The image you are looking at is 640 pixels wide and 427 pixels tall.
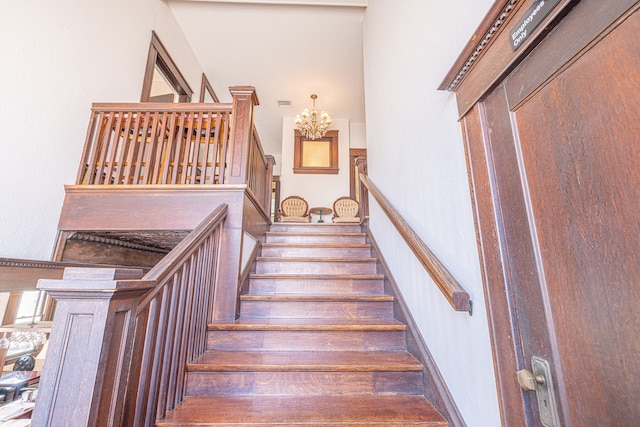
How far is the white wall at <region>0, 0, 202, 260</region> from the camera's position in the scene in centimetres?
181

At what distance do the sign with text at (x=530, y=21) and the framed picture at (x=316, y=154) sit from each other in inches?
216

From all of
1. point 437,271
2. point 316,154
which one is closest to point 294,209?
point 316,154

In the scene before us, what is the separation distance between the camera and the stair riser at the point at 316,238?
10.6 ft

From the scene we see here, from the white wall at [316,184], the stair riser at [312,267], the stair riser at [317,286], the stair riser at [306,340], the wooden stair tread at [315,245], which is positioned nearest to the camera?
the stair riser at [306,340]

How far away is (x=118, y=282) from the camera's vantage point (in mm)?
840

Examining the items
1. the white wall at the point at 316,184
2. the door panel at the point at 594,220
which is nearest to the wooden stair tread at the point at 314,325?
the door panel at the point at 594,220

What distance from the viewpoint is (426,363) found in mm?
1563

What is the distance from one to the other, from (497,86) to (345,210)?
4.77 m

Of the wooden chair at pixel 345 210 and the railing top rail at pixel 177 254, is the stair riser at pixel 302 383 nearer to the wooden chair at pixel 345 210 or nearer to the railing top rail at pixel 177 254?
the railing top rail at pixel 177 254

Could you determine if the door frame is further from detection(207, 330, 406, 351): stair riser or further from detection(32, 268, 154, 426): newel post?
detection(32, 268, 154, 426): newel post

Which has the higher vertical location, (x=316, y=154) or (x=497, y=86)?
(x=316, y=154)

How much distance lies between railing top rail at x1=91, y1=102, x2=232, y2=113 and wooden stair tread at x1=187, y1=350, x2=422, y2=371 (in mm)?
1953

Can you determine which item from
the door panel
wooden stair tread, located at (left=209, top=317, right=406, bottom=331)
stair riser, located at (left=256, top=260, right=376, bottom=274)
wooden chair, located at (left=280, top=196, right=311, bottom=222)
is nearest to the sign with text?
the door panel

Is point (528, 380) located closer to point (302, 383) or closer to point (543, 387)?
point (543, 387)
